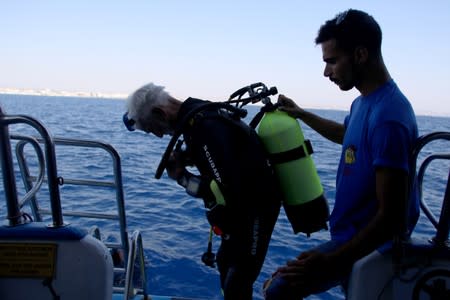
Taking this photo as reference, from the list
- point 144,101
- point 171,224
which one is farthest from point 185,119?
A: point 171,224

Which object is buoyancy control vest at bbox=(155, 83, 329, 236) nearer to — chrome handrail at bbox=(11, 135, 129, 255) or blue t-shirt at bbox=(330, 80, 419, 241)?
blue t-shirt at bbox=(330, 80, 419, 241)

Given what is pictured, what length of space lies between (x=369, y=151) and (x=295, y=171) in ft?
1.61

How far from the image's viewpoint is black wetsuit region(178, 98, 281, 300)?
84.4 inches

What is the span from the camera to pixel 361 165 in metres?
1.89

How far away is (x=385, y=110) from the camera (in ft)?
5.80

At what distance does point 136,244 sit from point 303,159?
50.1 inches

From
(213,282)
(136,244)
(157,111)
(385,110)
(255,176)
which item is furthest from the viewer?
(213,282)

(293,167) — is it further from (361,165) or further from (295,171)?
(361,165)

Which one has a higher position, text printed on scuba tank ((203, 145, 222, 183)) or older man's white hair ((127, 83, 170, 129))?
older man's white hair ((127, 83, 170, 129))

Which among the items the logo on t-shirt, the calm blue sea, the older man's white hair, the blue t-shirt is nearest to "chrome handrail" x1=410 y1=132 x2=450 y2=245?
the blue t-shirt

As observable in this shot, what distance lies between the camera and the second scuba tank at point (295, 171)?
7.33 ft

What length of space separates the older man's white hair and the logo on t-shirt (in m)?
1.11

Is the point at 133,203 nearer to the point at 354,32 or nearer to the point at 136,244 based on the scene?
the point at 136,244

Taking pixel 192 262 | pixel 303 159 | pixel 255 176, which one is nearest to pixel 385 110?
pixel 303 159
